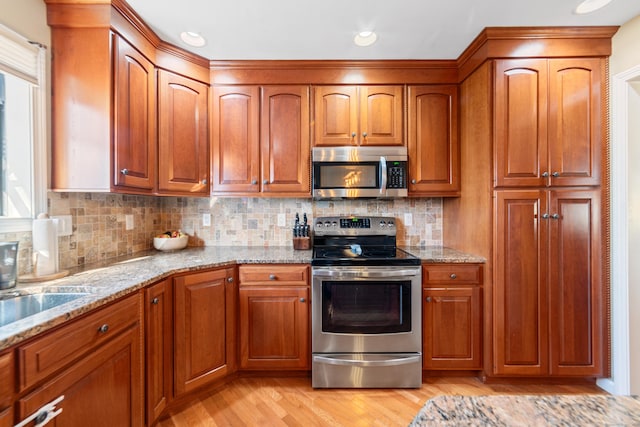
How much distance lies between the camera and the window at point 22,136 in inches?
56.8

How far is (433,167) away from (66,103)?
Answer: 8.11 ft

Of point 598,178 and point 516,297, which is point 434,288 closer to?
point 516,297

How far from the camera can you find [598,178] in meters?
1.85

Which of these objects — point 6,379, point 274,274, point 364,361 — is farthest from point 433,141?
point 6,379

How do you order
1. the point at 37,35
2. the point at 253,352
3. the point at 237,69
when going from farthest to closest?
the point at 237,69
the point at 253,352
the point at 37,35

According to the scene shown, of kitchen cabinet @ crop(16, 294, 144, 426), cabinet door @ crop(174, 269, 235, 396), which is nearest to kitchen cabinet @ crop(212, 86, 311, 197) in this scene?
cabinet door @ crop(174, 269, 235, 396)

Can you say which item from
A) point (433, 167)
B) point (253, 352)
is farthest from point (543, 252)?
point (253, 352)

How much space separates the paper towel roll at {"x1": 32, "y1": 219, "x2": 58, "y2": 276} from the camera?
141 cm

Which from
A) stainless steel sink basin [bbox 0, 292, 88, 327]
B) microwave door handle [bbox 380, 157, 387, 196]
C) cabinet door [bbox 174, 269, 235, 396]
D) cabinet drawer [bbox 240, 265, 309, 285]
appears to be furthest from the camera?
microwave door handle [bbox 380, 157, 387, 196]

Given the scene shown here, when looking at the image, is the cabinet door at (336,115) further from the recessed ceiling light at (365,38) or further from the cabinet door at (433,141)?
the cabinet door at (433,141)

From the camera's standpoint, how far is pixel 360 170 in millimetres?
2240

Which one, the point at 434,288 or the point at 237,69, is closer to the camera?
the point at 434,288

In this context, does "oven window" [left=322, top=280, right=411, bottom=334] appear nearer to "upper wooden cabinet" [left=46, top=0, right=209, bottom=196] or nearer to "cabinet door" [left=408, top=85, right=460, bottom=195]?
"cabinet door" [left=408, top=85, right=460, bottom=195]

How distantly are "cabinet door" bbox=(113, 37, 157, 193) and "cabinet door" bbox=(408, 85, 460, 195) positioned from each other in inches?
75.5
